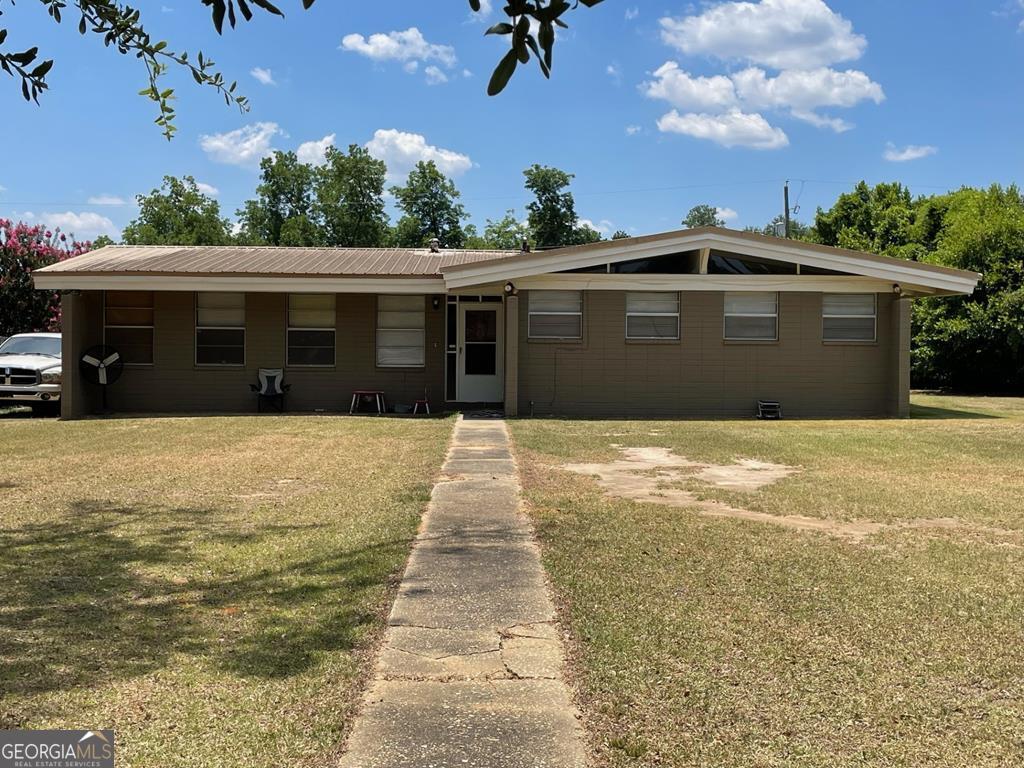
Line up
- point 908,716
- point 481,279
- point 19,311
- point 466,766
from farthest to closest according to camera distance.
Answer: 1. point 19,311
2. point 481,279
3. point 908,716
4. point 466,766

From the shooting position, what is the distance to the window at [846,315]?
16.0m

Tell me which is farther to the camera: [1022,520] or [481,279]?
[481,279]

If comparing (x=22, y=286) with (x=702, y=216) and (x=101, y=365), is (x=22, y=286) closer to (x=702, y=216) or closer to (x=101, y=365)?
(x=101, y=365)

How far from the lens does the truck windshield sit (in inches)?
675

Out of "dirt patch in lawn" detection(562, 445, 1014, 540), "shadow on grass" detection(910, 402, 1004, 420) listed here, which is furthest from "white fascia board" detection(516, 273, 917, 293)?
"dirt patch in lawn" detection(562, 445, 1014, 540)

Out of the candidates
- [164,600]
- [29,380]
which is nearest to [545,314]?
[29,380]

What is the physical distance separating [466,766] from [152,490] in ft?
19.2

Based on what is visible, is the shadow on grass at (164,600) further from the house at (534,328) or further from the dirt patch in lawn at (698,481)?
the house at (534,328)

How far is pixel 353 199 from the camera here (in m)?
50.9

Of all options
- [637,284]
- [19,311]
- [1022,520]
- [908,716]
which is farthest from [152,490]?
[19,311]

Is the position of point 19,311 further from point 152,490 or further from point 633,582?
point 633,582

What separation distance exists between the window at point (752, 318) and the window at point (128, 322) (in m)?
11.4

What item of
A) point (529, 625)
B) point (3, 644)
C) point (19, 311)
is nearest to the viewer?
point (3, 644)

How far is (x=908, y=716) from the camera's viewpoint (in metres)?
2.98
